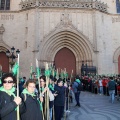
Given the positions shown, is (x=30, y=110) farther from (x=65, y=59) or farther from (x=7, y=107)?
(x=65, y=59)

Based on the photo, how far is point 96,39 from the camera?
22125 millimetres

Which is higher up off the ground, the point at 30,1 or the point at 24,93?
the point at 30,1

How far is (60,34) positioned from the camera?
22438mm

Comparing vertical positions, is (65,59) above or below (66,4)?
below

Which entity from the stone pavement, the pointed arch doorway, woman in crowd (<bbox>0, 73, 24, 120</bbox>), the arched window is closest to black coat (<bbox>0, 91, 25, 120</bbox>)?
woman in crowd (<bbox>0, 73, 24, 120</bbox>)

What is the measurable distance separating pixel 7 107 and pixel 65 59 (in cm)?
2098

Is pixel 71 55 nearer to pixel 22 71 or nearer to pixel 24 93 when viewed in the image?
pixel 22 71

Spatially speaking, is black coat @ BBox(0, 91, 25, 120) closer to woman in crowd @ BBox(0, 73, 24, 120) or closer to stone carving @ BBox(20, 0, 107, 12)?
woman in crowd @ BBox(0, 73, 24, 120)

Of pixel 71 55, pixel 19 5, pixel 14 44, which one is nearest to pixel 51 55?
pixel 71 55

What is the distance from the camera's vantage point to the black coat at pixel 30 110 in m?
3.94

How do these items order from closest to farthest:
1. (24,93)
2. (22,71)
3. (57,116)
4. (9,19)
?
(24,93) < (57,116) < (22,71) < (9,19)

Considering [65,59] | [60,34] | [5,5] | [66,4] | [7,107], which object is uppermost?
[5,5]

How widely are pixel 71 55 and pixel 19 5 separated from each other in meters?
8.73

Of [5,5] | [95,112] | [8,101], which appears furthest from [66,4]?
[8,101]
